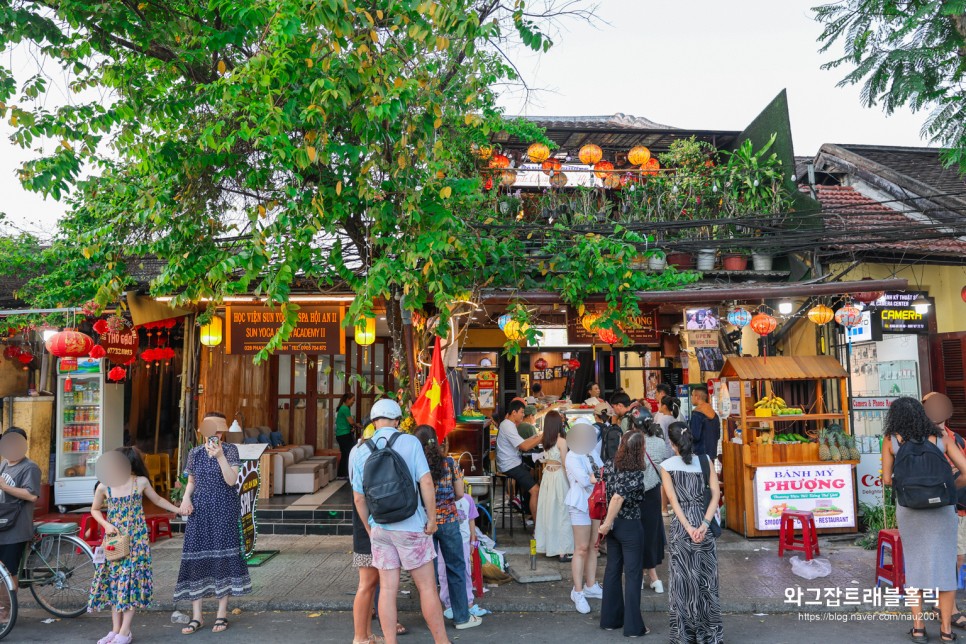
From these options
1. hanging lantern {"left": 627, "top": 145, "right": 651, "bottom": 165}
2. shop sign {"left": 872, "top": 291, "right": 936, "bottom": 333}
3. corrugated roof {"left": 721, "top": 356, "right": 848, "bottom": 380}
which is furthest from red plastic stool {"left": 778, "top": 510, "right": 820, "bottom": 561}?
hanging lantern {"left": 627, "top": 145, "right": 651, "bottom": 165}

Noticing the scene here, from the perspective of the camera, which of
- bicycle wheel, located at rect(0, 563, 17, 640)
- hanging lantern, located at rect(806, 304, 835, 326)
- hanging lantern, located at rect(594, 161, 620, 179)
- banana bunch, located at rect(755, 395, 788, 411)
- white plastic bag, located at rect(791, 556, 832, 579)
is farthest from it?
hanging lantern, located at rect(594, 161, 620, 179)

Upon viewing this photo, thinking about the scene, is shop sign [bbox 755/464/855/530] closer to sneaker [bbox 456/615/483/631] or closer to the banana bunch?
the banana bunch

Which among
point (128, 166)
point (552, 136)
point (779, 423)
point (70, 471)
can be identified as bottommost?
point (70, 471)

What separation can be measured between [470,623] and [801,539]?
4918 mm

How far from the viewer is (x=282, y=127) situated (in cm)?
666

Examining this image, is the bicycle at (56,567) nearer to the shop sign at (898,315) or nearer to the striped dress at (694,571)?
the striped dress at (694,571)

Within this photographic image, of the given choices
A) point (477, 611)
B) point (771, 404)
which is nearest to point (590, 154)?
point (771, 404)

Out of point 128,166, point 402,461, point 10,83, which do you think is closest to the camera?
point 402,461

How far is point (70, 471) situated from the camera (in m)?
12.2

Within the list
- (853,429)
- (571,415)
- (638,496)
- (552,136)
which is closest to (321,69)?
(638,496)

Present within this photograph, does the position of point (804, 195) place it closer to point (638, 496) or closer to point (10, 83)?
point (638, 496)

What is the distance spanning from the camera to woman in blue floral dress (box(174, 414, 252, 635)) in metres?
6.30

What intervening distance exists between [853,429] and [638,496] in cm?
693

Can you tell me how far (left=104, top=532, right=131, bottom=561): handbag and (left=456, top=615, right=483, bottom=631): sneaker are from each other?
3.06 metres
